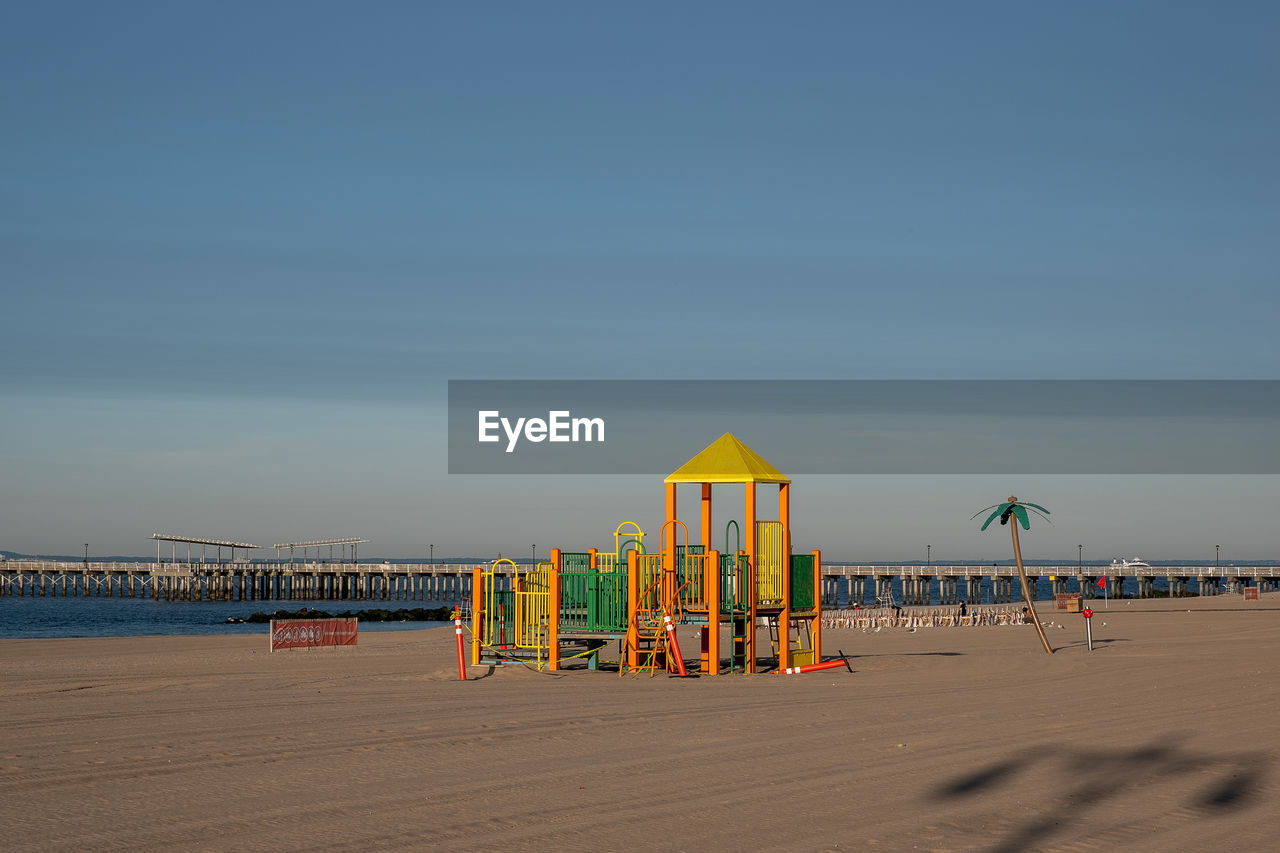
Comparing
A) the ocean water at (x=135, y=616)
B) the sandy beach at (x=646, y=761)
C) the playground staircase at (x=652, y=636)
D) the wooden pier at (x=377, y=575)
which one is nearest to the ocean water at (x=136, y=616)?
the ocean water at (x=135, y=616)

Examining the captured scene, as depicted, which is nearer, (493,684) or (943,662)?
(493,684)

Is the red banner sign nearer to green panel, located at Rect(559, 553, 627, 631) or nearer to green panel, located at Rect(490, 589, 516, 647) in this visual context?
green panel, located at Rect(490, 589, 516, 647)

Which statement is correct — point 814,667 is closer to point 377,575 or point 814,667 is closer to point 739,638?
point 739,638

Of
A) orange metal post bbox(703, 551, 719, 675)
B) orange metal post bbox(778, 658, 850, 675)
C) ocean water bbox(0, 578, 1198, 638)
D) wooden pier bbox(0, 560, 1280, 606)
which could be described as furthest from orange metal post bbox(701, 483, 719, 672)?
wooden pier bbox(0, 560, 1280, 606)

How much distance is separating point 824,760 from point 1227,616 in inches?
1772

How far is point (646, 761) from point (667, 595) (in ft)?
36.0

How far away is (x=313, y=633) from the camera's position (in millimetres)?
36125

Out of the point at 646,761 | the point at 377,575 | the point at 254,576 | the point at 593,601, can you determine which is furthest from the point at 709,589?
the point at 377,575

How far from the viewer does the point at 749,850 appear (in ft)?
28.1

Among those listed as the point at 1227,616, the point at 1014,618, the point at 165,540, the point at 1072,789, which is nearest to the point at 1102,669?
the point at 1072,789

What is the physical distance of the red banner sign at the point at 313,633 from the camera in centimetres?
3488

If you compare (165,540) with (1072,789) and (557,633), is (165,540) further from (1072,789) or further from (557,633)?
(1072,789)

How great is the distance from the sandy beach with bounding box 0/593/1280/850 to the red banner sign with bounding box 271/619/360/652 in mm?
11731

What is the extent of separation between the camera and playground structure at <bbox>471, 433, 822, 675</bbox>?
23.1 m
